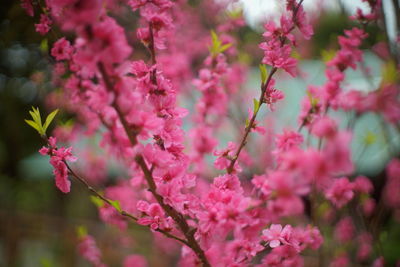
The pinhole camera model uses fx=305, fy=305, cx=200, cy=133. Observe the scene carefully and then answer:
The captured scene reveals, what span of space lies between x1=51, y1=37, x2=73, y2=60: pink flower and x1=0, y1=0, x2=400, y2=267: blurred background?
314 mm

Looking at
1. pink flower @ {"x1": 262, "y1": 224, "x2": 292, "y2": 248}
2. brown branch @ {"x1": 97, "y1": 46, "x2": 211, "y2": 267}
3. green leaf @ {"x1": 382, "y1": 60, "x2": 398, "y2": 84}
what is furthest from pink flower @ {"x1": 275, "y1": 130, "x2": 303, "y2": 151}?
green leaf @ {"x1": 382, "y1": 60, "x2": 398, "y2": 84}

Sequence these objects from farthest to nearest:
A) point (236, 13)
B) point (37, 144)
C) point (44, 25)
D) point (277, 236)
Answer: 1. point (37, 144)
2. point (236, 13)
3. point (44, 25)
4. point (277, 236)

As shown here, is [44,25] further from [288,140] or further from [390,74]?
[390,74]

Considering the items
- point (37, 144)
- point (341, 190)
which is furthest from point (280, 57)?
point (37, 144)

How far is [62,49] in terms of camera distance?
1.38 metres

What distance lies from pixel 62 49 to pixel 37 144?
6.72m

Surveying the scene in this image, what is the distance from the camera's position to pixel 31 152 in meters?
7.44

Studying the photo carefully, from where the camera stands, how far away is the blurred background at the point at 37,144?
2449 millimetres

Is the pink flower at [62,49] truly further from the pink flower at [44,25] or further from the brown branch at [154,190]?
the brown branch at [154,190]

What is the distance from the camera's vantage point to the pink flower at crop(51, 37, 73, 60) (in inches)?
53.9

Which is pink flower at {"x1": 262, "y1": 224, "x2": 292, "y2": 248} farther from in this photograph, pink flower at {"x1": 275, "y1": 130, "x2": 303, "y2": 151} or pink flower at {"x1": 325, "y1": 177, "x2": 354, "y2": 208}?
pink flower at {"x1": 325, "y1": 177, "x2": 354, "y2": 208}

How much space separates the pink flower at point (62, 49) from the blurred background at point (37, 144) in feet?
1.03

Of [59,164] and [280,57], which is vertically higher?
[280,57]

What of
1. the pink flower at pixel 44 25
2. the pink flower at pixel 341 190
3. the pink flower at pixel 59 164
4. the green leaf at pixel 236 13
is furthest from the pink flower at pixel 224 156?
the green leaf at pixel 236 13
